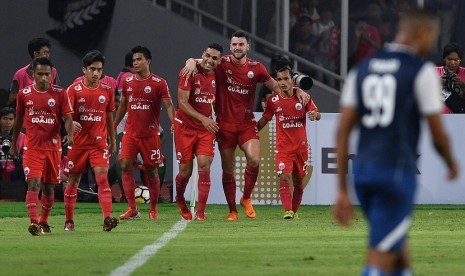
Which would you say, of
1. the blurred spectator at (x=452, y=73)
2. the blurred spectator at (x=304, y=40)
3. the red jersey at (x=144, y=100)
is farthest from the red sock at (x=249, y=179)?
the blurred spectator at (x=304, y=40)

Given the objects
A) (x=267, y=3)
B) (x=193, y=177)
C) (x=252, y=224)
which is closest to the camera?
(x=252, y=224)

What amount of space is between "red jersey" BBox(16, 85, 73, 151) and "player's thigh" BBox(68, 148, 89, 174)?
69 cm

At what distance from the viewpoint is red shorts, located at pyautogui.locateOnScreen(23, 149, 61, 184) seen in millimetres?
14086

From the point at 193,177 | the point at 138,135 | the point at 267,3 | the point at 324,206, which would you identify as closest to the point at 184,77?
the point at 138,135

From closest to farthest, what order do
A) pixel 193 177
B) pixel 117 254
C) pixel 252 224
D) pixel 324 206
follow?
pixel 117 254
pixel 252 224
pixel 193 177
pixel 324 206

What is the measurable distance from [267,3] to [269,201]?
4.75 m

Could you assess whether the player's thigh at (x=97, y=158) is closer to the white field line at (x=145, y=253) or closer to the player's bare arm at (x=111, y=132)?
the player's bare arm at (x=111, y=132)

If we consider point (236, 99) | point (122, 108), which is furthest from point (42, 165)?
point (236, 99)

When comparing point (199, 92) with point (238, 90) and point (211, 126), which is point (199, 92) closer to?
point (238, 90)

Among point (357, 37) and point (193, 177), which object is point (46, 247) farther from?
point (357, 37)

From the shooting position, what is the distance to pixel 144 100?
683 inches

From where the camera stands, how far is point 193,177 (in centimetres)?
1925

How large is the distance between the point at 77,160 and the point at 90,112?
0.58 meters

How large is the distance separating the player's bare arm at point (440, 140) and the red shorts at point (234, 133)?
9.85m
